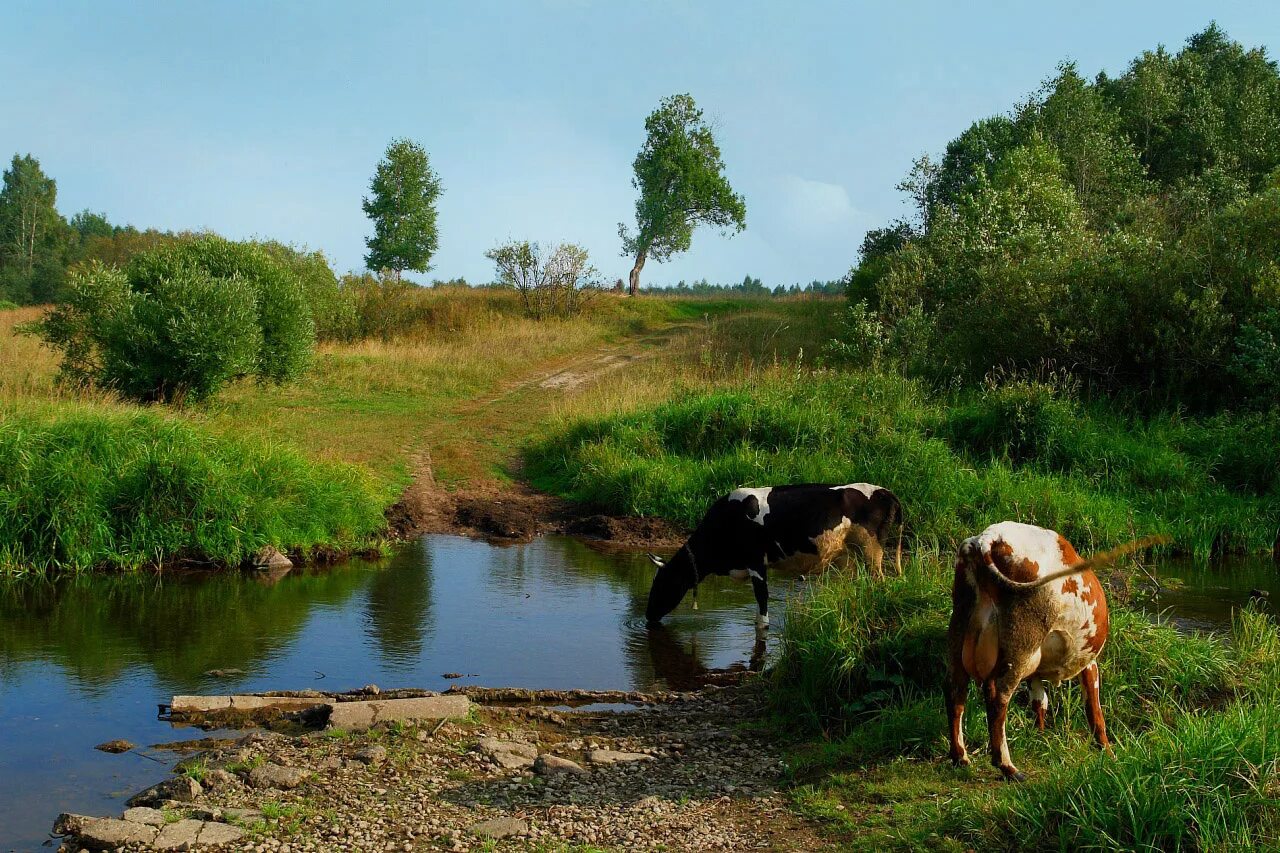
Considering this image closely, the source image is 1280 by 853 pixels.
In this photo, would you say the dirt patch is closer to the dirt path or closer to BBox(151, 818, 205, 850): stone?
BBox(151, 818, 205, 850): stone

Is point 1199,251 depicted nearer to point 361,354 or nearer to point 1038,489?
point 1038,489

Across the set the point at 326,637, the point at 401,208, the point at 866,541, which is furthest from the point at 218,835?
the point at 401,208

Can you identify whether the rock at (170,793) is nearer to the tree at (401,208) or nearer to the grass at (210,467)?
the grass at (210,467)

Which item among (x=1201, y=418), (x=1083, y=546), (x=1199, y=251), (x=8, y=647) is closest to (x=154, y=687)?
(x=8, y=647)

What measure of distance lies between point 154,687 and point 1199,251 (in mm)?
20478

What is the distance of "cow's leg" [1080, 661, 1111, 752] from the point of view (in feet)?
22.2

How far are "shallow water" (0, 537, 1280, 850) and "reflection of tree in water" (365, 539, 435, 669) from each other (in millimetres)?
30

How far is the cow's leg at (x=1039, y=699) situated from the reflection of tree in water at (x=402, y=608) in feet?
18.6

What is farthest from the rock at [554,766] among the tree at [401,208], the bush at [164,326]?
the tree at [401,208]

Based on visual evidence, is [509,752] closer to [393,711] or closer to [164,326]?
[393,711]

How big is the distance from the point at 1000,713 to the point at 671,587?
5469 mm

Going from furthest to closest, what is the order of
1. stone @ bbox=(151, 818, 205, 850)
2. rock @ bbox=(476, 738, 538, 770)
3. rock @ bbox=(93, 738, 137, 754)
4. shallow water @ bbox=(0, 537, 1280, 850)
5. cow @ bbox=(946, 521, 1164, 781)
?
shallow water @ bbox=(0, 537, 1280, 850)
rock @ bbox=(93, 738, 137, 754)
rock @ bbox=(476, 738, 538, 770)
cow @ bbox=(946, 521, 1164, 781)
stone @ bbox=(151, 818, 205, 850)

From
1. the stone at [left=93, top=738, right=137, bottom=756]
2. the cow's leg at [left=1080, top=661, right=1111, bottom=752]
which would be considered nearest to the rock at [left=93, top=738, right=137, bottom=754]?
the stone at [left=93, top=738, right=137, bottom=756]

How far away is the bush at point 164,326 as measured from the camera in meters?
19.9
